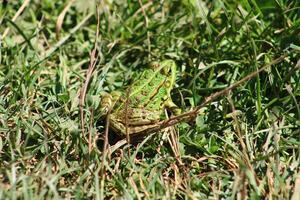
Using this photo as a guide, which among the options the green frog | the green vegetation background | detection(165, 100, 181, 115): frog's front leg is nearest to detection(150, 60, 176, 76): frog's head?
the green frog

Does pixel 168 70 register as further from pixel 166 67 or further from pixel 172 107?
pixel 172 107

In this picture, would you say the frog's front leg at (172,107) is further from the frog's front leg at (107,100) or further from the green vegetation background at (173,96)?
the frog's front leg at (107,100)

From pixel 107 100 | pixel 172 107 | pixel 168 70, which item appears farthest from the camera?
pixel 168 70

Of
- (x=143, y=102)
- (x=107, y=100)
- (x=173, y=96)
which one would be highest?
(x=107, y=100)

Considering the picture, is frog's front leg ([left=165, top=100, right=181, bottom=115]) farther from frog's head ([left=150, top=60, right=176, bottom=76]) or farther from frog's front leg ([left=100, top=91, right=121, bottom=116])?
frog's front leg ([left=100, top=91, right=121, bottom=116])

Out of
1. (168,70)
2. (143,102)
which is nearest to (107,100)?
(143,102)

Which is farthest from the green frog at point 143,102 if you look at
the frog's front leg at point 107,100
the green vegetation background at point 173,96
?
the green vegetation background at point 173,96
